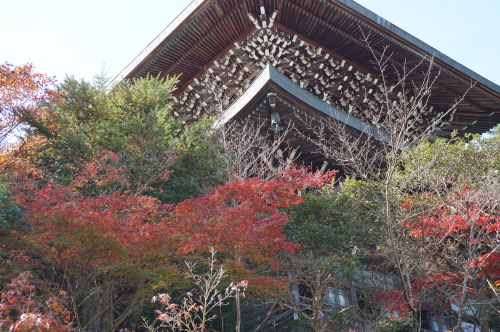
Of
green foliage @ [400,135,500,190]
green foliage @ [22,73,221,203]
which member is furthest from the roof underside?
green foliage @ [400,135,500,190]

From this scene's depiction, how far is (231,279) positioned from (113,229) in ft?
6.06

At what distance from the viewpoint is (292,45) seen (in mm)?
12531

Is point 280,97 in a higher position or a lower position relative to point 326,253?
higher

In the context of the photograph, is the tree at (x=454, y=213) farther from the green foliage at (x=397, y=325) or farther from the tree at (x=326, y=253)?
the tree at (x=326, y=253)

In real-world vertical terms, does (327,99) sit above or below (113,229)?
above

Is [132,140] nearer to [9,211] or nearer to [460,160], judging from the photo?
[9,211]

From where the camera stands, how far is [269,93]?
10.1 m

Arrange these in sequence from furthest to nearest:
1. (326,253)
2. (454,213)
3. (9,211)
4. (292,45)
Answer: (292,45)
(454,213)
(326,253)
(9,211)

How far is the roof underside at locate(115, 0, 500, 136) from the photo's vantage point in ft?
37.9

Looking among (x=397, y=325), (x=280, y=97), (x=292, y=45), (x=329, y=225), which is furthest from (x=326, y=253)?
(x=292, y=45)

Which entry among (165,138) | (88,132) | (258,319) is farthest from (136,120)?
(258,319)

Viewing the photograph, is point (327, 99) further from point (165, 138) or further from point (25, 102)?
point (25, 102)

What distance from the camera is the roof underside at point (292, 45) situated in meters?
11.6

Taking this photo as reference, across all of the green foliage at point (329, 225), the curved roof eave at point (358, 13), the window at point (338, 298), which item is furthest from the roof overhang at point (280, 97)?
the window at point (338, 298)
